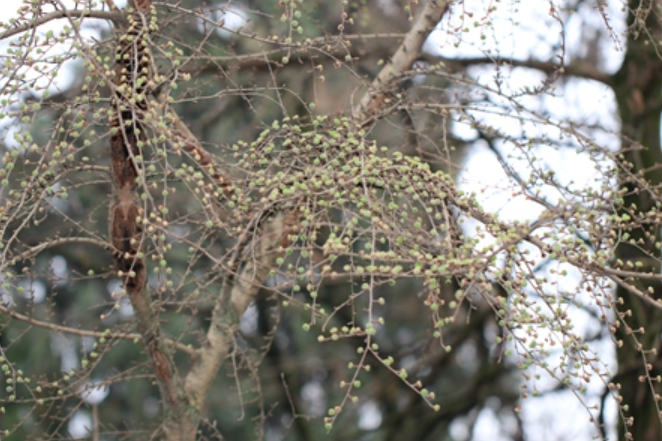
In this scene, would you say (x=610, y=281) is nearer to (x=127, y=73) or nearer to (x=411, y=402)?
(x=127, y=73)

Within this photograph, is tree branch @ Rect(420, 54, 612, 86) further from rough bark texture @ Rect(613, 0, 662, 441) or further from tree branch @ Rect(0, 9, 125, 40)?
tree branch @ Rect(0, 9, 125, 40)

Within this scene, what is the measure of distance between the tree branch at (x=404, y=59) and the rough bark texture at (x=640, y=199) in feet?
5.38

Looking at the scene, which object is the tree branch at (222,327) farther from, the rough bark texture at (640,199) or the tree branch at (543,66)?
the rough bark texture at (640,199)

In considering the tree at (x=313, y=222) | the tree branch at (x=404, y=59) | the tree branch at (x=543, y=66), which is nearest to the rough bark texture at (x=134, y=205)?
the tree at (x=313, y=222)

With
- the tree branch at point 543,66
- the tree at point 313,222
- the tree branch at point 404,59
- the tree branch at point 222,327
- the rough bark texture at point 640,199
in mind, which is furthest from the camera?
the tree branch at point 543,66

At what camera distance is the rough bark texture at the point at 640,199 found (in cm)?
593

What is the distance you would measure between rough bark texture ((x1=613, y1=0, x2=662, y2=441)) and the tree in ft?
0.07

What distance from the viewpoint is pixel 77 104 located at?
3.15m

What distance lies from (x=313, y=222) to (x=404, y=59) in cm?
218

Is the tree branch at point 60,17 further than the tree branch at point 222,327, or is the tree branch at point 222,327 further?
the tree branch at point 222,327

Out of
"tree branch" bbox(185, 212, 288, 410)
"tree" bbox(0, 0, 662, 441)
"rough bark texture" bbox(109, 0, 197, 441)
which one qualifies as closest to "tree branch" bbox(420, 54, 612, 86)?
"tree" bbox(0, 0, 662, 441)

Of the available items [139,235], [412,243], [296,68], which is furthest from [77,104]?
[296,68]

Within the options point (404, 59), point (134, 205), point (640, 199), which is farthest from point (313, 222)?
point (640, 199)

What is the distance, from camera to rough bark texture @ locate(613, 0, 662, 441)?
593 centimetres
